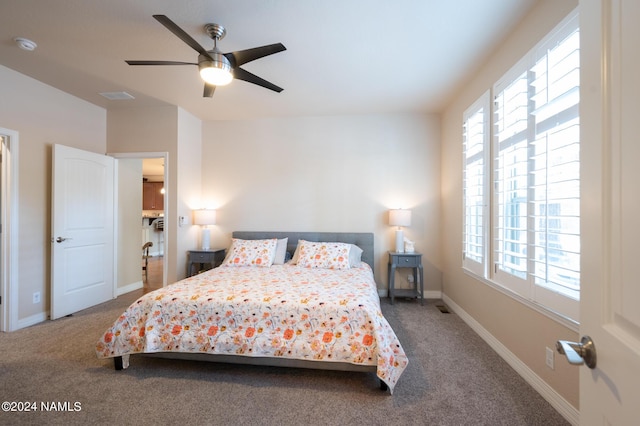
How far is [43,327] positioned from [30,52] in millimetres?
2809

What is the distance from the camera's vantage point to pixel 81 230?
3510 millimetres

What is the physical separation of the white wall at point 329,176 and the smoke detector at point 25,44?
2111 millimetres

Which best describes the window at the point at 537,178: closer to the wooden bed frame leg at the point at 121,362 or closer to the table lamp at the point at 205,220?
the wooden bed frame leg at the point at 121,362

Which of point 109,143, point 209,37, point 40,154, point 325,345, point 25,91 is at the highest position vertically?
point 209,37

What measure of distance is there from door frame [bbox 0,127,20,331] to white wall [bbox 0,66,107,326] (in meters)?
0.07

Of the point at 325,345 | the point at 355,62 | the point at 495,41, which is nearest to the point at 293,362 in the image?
the point at 325,345

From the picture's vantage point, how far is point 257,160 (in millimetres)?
4363

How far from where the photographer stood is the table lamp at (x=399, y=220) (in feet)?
12.6

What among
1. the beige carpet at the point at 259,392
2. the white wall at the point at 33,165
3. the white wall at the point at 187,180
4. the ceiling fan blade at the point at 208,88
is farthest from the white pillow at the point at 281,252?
the white wall at the point at 33,165

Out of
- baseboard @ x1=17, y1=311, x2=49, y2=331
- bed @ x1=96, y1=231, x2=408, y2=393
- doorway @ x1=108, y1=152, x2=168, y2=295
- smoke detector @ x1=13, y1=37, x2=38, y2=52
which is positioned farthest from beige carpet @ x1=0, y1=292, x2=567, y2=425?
smoke detector @ x1=13, y1=37, x2=38, y2=52

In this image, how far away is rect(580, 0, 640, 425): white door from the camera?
0.54 metres

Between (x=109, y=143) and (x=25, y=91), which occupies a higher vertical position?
(x=25, y=91)

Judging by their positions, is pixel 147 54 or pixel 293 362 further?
pixel 147 54

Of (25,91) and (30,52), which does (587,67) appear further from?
(25,91)
